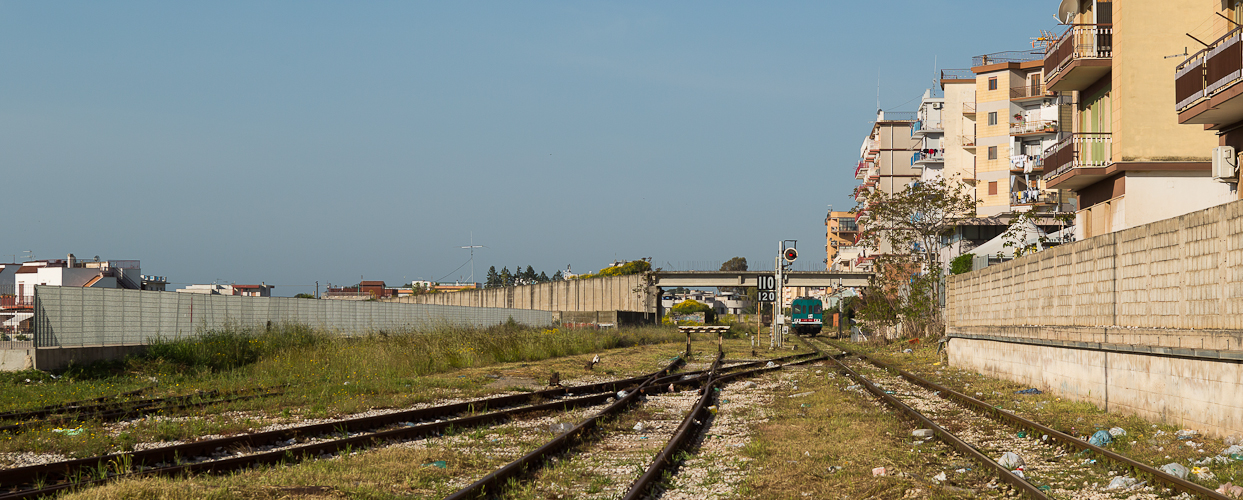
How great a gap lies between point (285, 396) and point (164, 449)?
6.44 m

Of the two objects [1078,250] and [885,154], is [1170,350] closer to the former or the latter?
[1078,250]

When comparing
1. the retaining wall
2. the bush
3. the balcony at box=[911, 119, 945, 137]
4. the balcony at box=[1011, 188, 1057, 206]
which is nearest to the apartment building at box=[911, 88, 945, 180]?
the balcony at box=[911, 119, 945, 137]

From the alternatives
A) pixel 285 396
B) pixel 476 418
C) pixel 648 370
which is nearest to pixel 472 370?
pixel 648 370

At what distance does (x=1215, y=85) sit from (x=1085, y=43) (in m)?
10.4

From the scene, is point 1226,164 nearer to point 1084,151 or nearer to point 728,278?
point 1084,151

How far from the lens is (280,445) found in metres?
11.3

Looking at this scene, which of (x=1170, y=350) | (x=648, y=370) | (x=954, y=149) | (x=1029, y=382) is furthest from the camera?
(x=954, y=149)

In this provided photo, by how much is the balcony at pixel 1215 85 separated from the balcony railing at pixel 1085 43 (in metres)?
7.04

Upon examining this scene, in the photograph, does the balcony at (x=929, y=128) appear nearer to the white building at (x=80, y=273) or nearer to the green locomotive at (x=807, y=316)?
the green locomotive at (x=807, y=316)

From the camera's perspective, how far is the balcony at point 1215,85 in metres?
18.5

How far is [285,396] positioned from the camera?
16219 mm

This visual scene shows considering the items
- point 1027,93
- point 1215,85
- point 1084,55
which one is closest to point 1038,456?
point 1215,85

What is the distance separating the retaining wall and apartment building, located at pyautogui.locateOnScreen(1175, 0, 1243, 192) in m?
4.97

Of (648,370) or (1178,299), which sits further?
(648,370)
